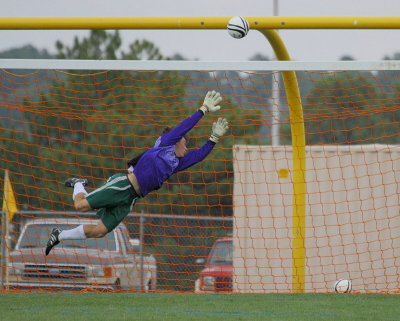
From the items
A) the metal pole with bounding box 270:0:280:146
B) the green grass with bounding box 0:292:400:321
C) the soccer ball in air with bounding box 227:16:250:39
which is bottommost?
the green grass with bounding box 0:292:400:321

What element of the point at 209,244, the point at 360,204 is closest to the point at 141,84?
the point at 209,244

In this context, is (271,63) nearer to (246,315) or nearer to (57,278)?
(246,315)

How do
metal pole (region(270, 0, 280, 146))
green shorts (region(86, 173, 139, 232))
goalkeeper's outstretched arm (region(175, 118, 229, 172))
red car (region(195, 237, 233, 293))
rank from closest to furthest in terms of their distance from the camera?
1. green shorts (region(86, 173, 139, 232))
2. goalkeeper's outstretched arm (region(175, 118, 229, 172))
3. metal pole (region(270, 0, 280, 146))
4. red car (region(195, 237, 233, 293))

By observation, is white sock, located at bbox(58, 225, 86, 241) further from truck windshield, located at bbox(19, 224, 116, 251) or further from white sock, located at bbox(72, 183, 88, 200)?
truck windshield, located at bbox(19, 224, 116, 251)

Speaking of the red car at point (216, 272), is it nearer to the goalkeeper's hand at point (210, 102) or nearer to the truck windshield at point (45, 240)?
the truck windshield at point (45, 240)

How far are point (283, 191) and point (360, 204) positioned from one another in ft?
3.87

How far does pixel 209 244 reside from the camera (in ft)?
57.5

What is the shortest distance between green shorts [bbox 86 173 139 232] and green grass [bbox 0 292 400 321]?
2.76ft

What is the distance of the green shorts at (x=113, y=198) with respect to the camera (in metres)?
8.50

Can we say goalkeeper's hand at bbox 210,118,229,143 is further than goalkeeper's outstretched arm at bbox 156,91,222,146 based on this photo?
Yes

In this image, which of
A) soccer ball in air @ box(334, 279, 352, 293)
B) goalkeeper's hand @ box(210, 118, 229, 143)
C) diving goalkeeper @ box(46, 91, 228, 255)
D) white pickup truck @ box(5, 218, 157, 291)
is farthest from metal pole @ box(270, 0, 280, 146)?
white pickup truck @ box(5, 218, 157, 291)

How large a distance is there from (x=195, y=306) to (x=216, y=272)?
684 cm

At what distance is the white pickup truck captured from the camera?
494 inches

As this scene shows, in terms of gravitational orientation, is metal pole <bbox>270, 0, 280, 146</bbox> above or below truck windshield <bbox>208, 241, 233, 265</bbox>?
above
